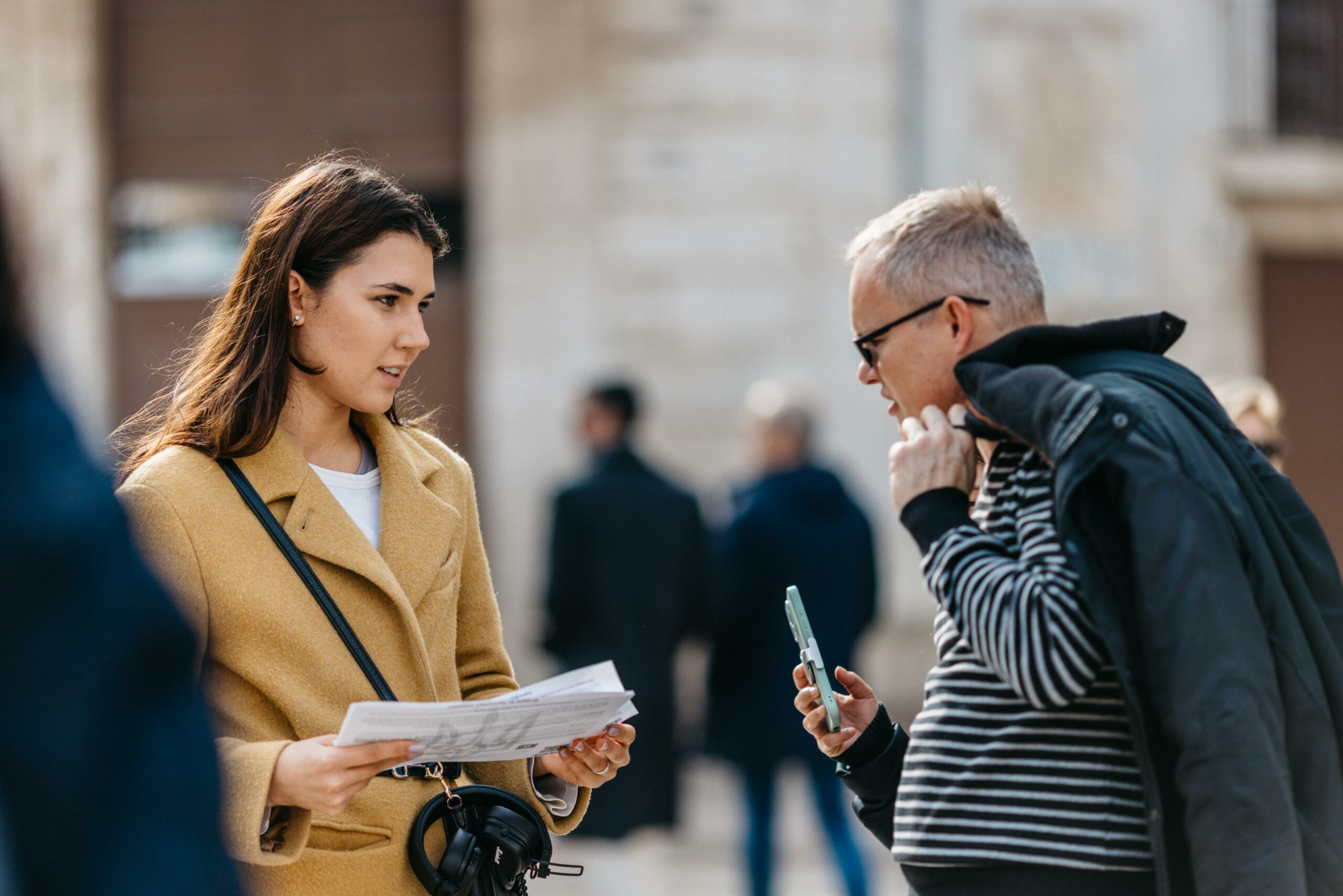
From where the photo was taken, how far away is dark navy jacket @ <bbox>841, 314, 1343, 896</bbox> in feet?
6.05

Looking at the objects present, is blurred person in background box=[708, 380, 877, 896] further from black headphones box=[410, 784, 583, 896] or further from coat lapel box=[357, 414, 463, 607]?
black headphones box=[410, 784, 583, 896]

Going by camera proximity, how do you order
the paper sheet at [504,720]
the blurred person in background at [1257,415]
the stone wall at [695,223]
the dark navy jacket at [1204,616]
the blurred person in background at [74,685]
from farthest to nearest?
1. the stone wall at [695,223]
2. the blurred person in background at [1257,415]
3. the paper sheet at [504,720]
4. the dark navy jacket at [1204,616]
5. the blurred person in background at [74,685]

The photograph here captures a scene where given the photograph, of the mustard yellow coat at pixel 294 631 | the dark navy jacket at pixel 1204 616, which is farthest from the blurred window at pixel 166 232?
the dark navy jacket at pixel 1204 616

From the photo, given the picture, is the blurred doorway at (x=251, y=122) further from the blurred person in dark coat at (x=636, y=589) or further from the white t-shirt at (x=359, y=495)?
the white t-shirt at (x=359, y=495)

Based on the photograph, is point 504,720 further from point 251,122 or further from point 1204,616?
point 251,122

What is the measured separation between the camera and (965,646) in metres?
2.16

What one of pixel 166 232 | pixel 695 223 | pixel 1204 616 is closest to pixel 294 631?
pixel 1204 616

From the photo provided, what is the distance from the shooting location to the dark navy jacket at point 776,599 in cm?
593

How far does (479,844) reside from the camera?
Result: 224 cm

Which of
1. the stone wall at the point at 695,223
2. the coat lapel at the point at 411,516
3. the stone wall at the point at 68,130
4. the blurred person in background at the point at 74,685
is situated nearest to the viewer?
the blurred person in background at the point at 74,685

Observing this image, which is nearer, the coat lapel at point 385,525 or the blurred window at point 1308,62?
the coat lapel at point 385,525

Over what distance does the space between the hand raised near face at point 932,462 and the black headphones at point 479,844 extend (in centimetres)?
72

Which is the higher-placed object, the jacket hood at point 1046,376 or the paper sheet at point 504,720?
the jacket hood at point 1046,376

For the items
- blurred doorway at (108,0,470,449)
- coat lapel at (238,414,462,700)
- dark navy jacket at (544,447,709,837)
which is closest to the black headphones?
coat lapel at (238,414,462,700)
